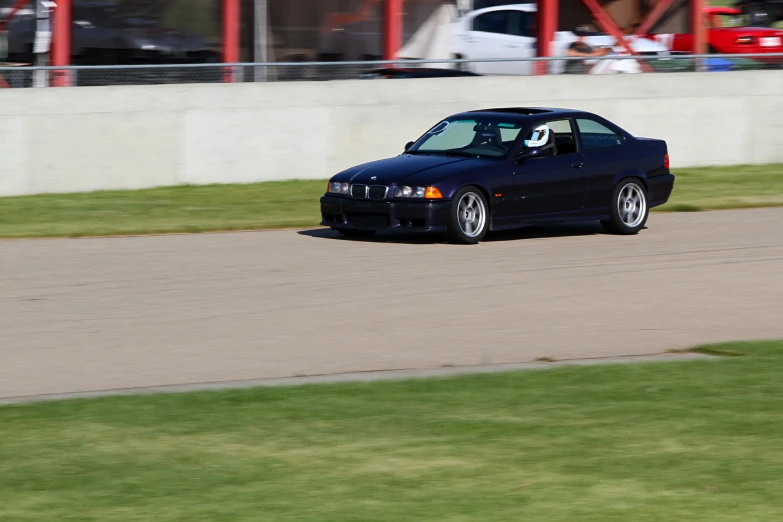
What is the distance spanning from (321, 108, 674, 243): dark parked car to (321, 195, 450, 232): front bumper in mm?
10

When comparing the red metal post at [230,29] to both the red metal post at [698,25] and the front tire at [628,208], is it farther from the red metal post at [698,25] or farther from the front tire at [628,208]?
the front tire at [628,208]

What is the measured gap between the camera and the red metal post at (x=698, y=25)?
30.2 m

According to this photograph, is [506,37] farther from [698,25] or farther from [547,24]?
[698,25]

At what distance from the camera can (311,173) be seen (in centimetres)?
2081

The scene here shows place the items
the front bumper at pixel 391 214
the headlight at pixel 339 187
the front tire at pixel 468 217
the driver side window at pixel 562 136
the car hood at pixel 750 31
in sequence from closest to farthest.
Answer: the front bumper at pixel 391 214
the front tire at pixel 468 217
the headlight at pixel 339 187
the driver side window at pixel 562 136
the car hood at pixel 750 31

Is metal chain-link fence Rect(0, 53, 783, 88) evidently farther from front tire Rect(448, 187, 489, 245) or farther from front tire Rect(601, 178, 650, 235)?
front tire Rect(448, 187, 489, 245)

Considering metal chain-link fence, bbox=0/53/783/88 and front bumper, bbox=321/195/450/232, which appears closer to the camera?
front bumper, bbox=321/195/450/232

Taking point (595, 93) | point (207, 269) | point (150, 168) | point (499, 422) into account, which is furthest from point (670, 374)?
point (595, 93)

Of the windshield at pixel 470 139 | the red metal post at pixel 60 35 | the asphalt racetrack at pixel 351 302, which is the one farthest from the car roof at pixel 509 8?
the asphalt racetrack at pixel 351 302

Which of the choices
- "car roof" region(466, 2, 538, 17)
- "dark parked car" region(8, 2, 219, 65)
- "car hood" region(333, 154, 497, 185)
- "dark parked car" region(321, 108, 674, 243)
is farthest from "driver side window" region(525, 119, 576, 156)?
"car roof" region(466, 2, 538, 17)

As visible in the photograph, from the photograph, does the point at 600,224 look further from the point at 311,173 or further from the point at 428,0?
the point at 428,0

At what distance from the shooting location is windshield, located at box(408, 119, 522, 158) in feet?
48.8

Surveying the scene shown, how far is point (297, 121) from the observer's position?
2062cm

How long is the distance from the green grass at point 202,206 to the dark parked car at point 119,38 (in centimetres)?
757
